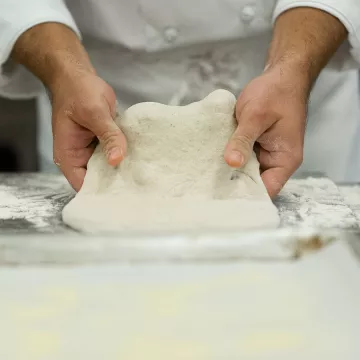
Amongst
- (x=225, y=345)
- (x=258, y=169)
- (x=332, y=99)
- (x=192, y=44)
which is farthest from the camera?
(x=332, y=99)

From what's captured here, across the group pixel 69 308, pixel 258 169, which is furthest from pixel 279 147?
pixel 69 308

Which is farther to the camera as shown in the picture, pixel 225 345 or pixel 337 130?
pixel 337 130

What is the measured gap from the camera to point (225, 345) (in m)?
0.48

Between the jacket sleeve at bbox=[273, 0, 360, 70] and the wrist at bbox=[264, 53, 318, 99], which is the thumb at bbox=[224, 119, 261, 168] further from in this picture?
the jacket sleeve at bbox=[273, 0, 360, 70]

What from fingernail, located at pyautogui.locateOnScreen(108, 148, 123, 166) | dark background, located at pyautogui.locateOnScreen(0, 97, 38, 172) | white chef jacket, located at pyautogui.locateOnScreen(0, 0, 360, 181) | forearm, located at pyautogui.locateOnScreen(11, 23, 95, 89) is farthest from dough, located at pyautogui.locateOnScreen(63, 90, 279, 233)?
dark background, located at pyautogui.locateOnScreen(0, 97, 38, 172)

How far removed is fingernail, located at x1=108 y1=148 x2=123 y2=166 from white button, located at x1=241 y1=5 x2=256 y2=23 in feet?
1.22

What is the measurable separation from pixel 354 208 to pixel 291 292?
282 millimetres

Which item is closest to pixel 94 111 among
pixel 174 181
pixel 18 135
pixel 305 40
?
pixel 174 181

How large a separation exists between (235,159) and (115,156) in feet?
0.50

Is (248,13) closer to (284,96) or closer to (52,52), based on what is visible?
(284,96)

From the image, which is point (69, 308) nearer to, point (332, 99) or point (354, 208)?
point (354, 208)

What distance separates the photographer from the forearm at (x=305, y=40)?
2.77 ft

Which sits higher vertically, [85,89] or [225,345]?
[85,89]

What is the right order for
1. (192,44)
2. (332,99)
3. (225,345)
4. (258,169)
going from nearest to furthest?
(225,345)
(258,169)
(192,44)
(332,99)
